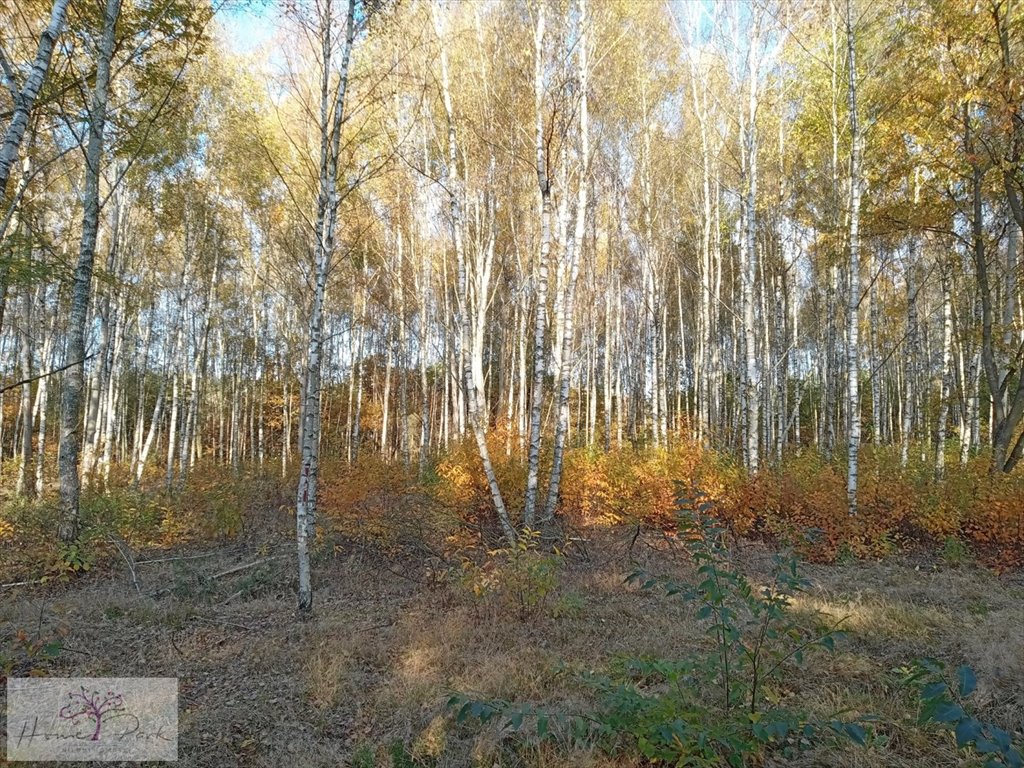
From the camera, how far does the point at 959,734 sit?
45.6 inches

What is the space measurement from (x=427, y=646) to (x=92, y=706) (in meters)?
2.41

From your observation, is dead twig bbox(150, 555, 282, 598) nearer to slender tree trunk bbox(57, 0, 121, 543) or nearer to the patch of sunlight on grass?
slender tree trunk bbox(57, 0, 121, 543)

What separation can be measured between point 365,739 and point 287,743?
50cm

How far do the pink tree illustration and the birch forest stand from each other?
1.43 feet

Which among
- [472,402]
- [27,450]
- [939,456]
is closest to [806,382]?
[939,456]

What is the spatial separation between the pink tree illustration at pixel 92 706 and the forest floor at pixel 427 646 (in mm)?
455

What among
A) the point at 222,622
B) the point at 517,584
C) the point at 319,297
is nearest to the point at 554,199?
the point at 319,297

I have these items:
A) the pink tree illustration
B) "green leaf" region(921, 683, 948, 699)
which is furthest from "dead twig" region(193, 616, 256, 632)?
"green leaf" region(921, 683, 948, 699)

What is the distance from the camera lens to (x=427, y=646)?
4.57 meters

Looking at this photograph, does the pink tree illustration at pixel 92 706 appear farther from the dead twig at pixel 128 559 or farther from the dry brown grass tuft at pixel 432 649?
the dead twig at pixel 128 559

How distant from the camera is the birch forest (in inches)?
128

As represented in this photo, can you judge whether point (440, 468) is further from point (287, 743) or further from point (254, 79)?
point (254, 79)

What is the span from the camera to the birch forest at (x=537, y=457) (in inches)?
128

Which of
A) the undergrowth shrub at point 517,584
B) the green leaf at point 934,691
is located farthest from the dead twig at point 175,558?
the green leaf at point 934,691
